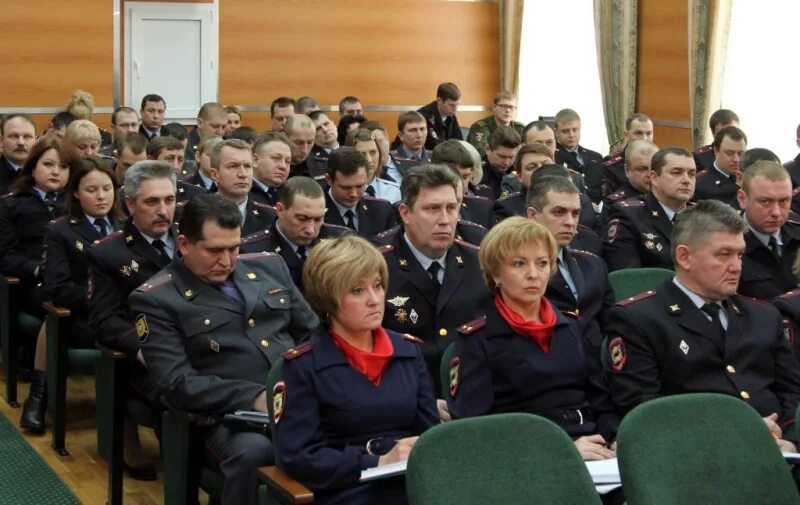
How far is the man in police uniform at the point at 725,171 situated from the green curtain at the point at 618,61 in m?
2.89

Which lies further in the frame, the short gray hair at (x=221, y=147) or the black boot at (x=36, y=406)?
the short gray hair at (x=221, y=147)

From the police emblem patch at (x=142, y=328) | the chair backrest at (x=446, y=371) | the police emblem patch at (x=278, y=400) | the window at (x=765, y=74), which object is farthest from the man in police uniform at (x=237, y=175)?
the window at (x=765, y=74)

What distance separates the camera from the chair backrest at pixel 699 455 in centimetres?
265

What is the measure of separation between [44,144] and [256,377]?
110 inches

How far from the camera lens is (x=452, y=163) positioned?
20.4 ft

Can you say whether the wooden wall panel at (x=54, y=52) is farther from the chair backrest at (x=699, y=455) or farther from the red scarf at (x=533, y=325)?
the chair backrest at (x=699, y=455)

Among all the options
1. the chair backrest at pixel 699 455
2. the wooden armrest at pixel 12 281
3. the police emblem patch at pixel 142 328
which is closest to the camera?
the chair backrest at pixel 699 455

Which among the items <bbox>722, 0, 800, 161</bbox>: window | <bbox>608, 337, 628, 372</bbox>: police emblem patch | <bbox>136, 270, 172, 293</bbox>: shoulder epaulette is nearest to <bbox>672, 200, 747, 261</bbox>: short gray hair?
<bbox>608, 337, 628, 372</bbox>: police emblem patch

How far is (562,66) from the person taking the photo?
11.4 meters

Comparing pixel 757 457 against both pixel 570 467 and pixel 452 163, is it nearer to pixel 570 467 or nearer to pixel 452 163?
pixel 570 467

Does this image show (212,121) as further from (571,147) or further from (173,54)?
(571,147)

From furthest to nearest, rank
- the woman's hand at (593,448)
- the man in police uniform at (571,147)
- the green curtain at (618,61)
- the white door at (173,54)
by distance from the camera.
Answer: the white door at (173,54), the green curtain at (618,61), the man in police uniform at (571,147), the woman's hand at (593,448)

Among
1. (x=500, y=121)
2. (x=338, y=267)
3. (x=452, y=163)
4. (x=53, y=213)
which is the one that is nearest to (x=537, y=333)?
(x=338, y=267)

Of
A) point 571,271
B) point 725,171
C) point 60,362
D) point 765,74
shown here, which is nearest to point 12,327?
point 60,362
